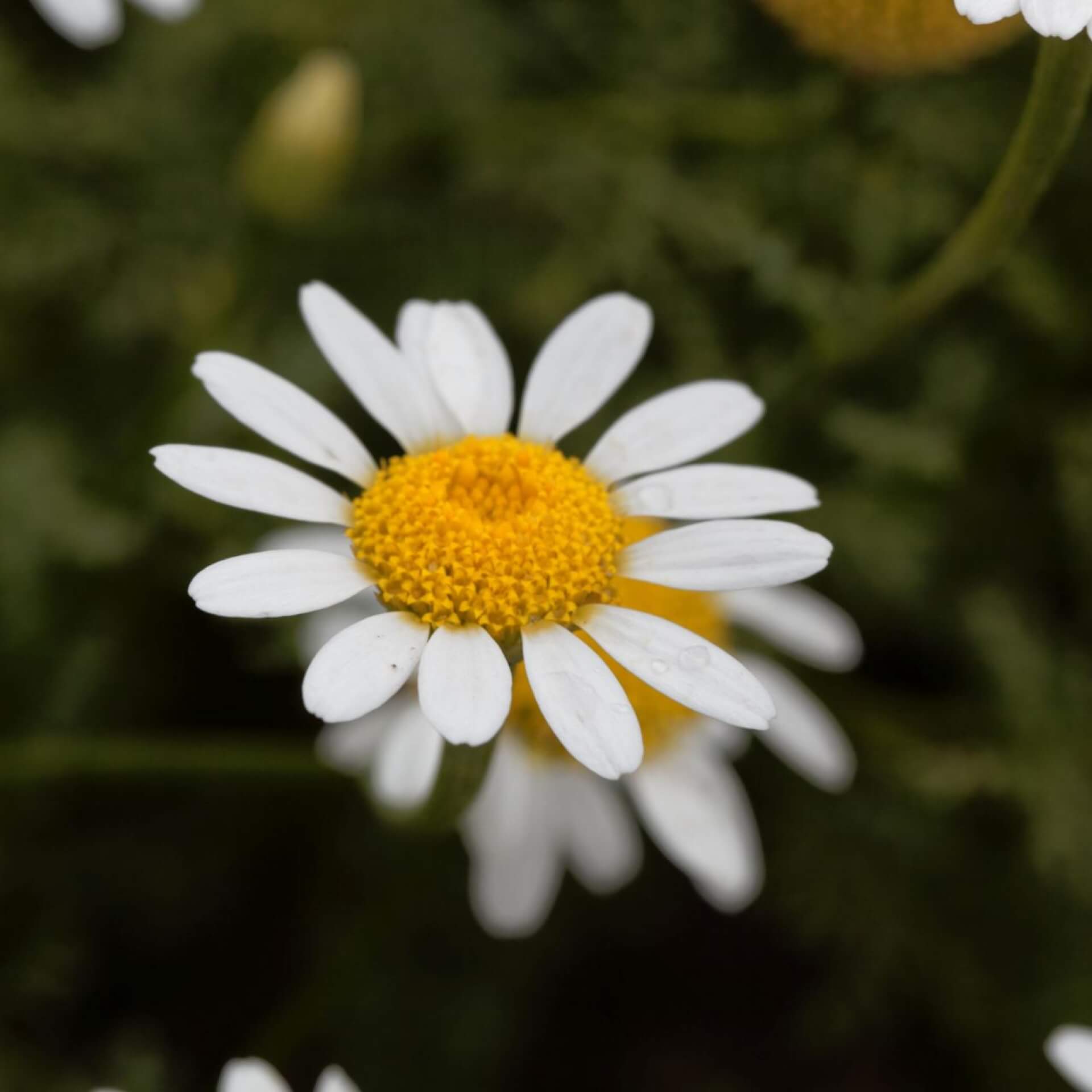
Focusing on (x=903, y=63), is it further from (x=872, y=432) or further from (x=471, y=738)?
(x=471, y=738)

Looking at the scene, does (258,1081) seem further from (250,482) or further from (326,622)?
(326,622)

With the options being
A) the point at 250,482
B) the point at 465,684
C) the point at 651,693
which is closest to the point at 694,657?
the point at 465,684

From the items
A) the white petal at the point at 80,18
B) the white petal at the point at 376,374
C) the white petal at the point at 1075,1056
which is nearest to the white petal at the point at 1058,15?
the white petal at the point at 376,374

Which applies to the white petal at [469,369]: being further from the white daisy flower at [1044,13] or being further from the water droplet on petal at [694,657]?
the white daisy flower at [1044,13]

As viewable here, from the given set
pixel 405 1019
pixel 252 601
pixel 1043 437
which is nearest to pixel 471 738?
pixel 252 601

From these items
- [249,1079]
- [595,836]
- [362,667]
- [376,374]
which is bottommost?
[249,1079]
